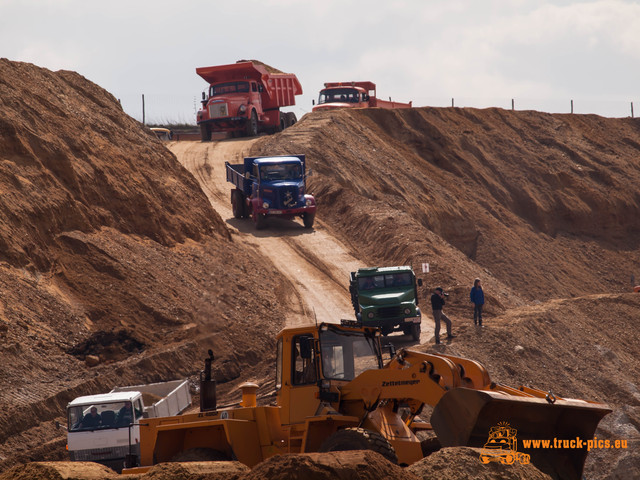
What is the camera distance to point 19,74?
90.4ft

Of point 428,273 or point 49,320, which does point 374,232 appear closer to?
point 428,273

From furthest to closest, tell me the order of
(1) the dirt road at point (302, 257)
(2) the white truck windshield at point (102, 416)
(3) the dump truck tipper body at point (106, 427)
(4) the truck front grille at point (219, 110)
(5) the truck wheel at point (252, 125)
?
(5) the truck wheel at point (252, 125)
(4) the truck front grille at point (219, 110)
(1) the dirt road at point (302, 257)
(2) the white truck windshield at point (102, 416)
(3) the dump truck tipper body at point (106, 427)

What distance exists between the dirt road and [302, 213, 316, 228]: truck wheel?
244 mm

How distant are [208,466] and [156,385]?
28.2ft

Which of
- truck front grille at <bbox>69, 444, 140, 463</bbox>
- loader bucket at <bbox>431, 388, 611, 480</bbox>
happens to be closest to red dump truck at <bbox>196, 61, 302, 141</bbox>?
truck front grille at <bbox>69, 444, 140, 463</bbox>

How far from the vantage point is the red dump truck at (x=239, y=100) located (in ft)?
144

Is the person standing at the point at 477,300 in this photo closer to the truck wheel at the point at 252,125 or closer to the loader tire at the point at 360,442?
the loader tire at the point at 360,442

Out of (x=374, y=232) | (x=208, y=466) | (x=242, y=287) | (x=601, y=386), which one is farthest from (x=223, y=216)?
(x=208, y=466)

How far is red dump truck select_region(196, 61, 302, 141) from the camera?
1734 inches

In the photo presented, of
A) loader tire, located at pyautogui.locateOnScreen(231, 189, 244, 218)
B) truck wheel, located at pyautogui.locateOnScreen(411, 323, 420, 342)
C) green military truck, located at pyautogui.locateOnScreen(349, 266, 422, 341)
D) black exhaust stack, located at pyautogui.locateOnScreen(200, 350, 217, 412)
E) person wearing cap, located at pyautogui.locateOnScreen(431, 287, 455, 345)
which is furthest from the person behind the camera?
loader tire, located at pyautogui.locateOnScreen(231, 189, 244, 218)

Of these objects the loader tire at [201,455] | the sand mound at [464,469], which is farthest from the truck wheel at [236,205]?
the sand mound at [464,469]

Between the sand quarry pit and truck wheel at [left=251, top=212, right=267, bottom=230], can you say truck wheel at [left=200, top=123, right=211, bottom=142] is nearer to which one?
the sand quarry pit

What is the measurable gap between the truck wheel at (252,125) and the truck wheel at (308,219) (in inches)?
541

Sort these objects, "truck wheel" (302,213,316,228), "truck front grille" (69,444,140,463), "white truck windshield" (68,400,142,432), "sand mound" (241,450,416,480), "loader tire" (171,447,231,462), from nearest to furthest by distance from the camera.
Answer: "sand mound" (241,450,416,480)
"loader tire" (171,447,231,462)
"truck front grille" (69,444,140,463)
"white truck windshield" (68,400,142,432)
"truck wheel" (302,213,316,228)
